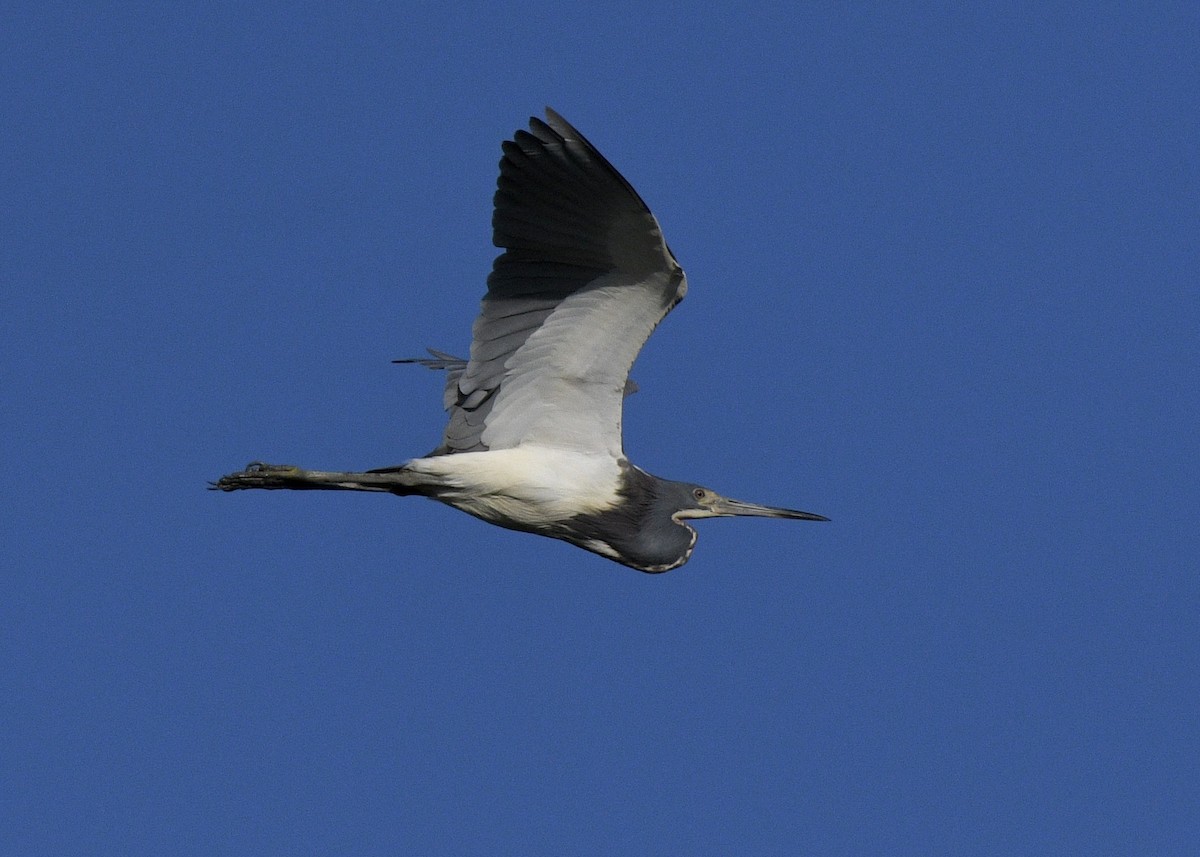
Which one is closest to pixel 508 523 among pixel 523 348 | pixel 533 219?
pixel 523 348

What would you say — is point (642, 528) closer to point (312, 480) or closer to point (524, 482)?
point (524, 482)

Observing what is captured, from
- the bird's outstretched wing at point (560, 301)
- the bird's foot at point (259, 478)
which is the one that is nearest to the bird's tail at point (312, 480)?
the bird's foot at point (259, 478)

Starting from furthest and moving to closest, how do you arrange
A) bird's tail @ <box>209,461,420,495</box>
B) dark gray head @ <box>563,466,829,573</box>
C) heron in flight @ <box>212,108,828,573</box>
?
dark gray head @ <box>563,466,829,573</box> → bird's tail @ <box>209,461,420,495</box> → heron in flight @ <box>212,108,828,573</box>

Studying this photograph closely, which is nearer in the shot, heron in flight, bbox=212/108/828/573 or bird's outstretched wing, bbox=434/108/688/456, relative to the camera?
bird's outstretched wing, bbox=434/108/688/456

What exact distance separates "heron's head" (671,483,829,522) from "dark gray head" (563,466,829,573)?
0.04 ft

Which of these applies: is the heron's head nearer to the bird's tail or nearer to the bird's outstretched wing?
the bird's outstretched wing

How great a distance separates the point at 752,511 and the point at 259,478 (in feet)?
11.8

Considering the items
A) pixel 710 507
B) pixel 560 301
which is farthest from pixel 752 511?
pixel 560 301

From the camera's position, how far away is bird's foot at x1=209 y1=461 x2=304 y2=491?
1106 centimetres

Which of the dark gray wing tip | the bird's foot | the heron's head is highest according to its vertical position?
the dark gray wing tip

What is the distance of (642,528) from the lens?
11.3 metres

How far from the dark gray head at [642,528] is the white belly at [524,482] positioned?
10cm

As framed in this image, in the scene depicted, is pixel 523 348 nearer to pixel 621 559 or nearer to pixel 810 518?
pixel 621 559

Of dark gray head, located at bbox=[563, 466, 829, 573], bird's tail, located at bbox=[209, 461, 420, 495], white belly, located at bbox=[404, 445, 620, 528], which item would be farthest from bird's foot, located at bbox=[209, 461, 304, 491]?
dark gray head, located at bbox=[563, 466, 829, 573]
